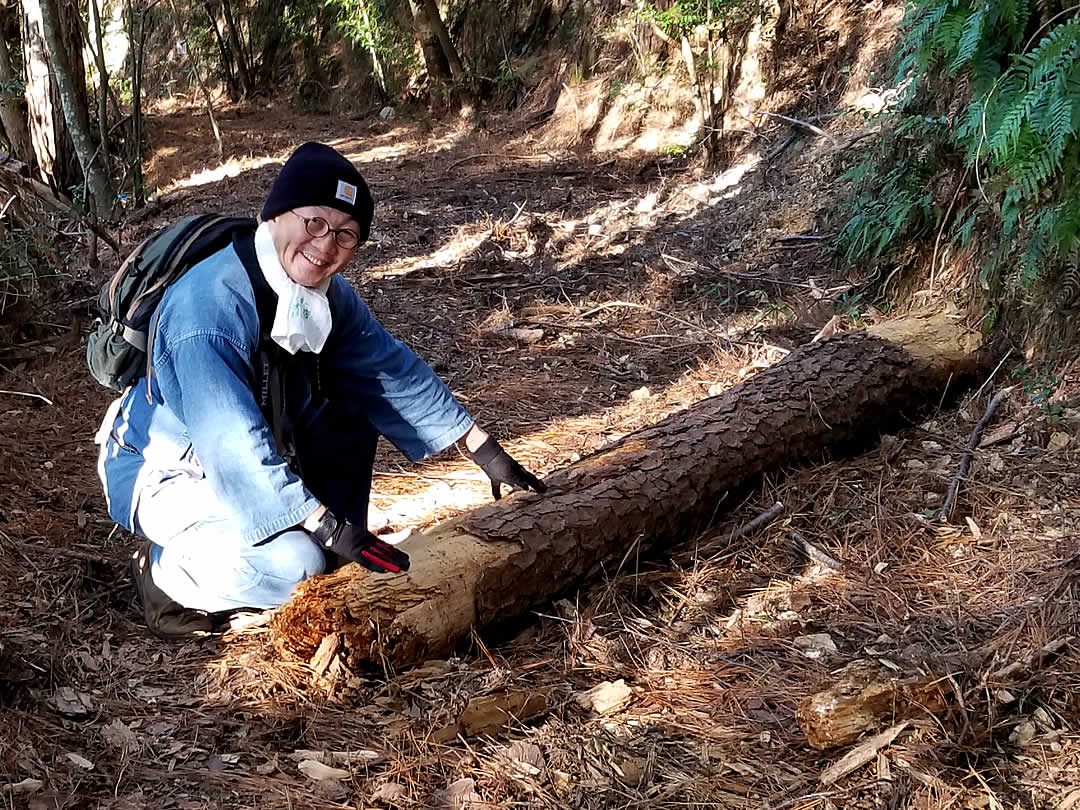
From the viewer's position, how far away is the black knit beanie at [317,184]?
A: 8.15 ft

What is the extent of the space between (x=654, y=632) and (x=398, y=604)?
83 centimetres

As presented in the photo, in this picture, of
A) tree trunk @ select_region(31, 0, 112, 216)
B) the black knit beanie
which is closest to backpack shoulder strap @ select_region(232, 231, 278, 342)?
the black knit beanie

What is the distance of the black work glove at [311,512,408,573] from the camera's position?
2.45 meters

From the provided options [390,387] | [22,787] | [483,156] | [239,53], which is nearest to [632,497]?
[390,387]

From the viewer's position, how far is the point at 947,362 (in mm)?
4043

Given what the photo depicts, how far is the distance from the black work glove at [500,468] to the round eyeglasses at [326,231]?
0.84 meters

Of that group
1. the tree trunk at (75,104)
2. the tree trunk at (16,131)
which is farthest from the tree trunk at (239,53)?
the tree trunk at (75,104)

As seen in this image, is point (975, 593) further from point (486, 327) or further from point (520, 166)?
point (520, 166)

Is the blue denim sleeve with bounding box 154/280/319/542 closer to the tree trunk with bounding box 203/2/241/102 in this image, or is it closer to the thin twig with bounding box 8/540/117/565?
the thin twig with bounding box 8/540/117/565

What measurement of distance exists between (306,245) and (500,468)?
3.30 feet

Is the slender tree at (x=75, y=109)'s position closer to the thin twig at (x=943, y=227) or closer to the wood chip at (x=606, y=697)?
the thin twig at (x=943, y=227)

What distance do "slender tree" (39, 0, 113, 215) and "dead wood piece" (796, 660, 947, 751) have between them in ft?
25.7

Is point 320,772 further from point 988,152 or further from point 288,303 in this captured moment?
point 988,152

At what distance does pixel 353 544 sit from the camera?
96.5 inches
